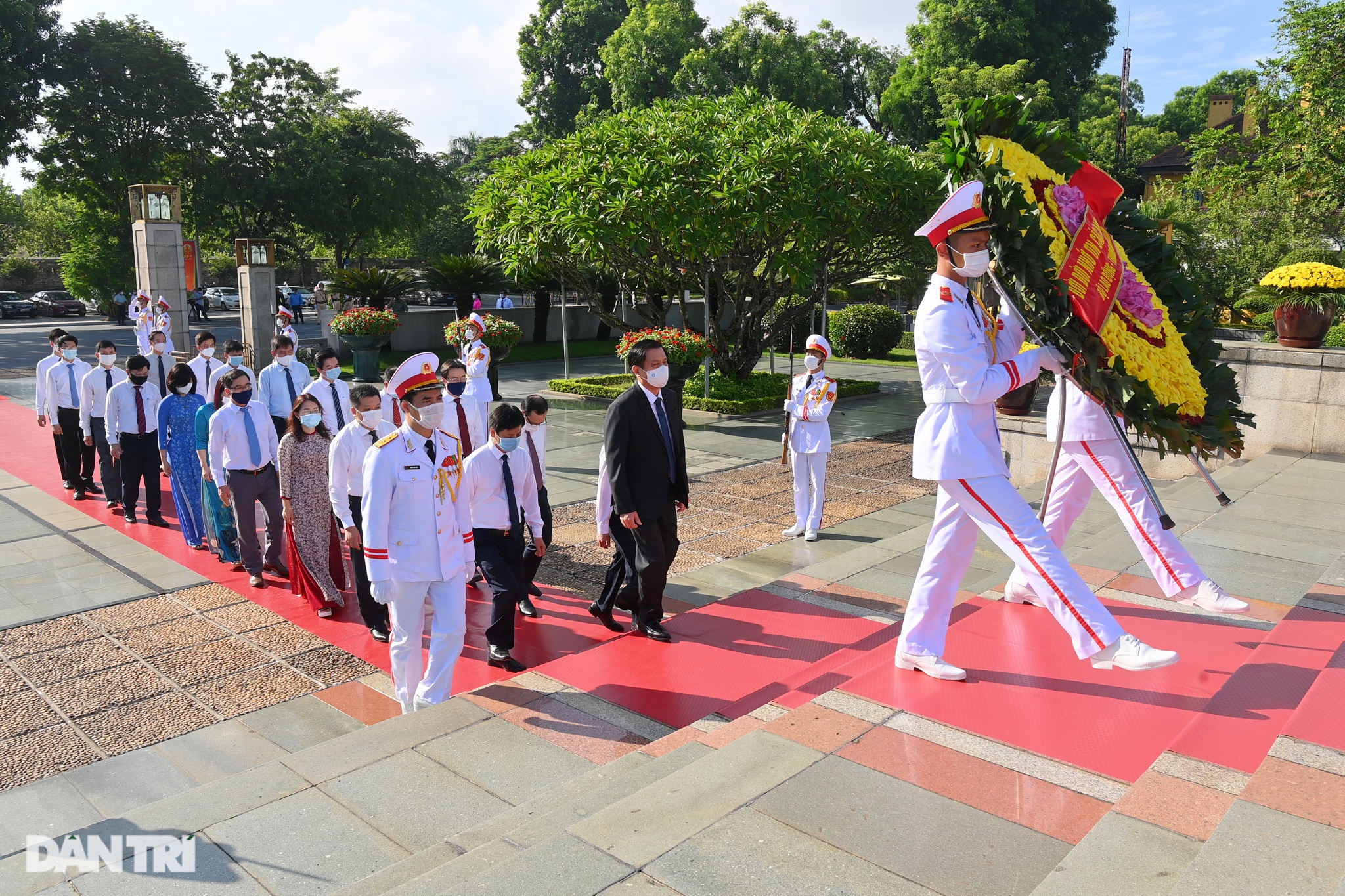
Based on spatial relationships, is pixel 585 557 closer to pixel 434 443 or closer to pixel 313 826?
pixel 434 443

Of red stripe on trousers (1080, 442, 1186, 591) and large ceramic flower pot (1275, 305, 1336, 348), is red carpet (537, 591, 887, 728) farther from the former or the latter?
large ceramic flower pot (1275, 305, 1336, 348)

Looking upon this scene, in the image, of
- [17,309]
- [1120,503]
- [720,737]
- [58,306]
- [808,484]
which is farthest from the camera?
[58,306]

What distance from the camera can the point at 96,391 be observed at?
972 cm

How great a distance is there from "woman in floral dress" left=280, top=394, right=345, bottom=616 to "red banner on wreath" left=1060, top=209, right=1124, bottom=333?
5011 mm

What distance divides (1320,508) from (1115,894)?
6618 millimetres

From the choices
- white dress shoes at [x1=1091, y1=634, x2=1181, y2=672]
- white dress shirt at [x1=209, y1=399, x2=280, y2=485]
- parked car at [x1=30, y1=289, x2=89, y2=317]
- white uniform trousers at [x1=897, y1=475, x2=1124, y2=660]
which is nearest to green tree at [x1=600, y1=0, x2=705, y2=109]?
parked car at [x1=30, y1=289, x2=89, y2=317]

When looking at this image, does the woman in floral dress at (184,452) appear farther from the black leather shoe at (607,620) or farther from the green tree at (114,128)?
the green tree at (114,128)

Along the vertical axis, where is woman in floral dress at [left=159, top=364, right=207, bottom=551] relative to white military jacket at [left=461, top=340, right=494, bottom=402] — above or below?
below

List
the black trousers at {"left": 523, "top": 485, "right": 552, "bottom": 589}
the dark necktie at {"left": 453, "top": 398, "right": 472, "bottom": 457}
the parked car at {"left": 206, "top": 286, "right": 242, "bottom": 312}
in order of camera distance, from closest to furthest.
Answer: the black trousers at {"left": 523, "top": 485, "right": 552, "bottom": 589}, the dark necktie at {"left": 453, "top": 398, "right": 472, "bottom": 457}, the parked car at {"left": 206, "top": 286, "right": 242, "bottom": 312}

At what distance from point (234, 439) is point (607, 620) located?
326 cm

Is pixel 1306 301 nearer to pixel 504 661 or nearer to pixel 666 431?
pixel 666 431

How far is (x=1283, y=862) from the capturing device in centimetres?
255

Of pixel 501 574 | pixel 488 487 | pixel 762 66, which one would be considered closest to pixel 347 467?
pixel 488 487

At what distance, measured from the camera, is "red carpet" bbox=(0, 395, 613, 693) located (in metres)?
5.92
